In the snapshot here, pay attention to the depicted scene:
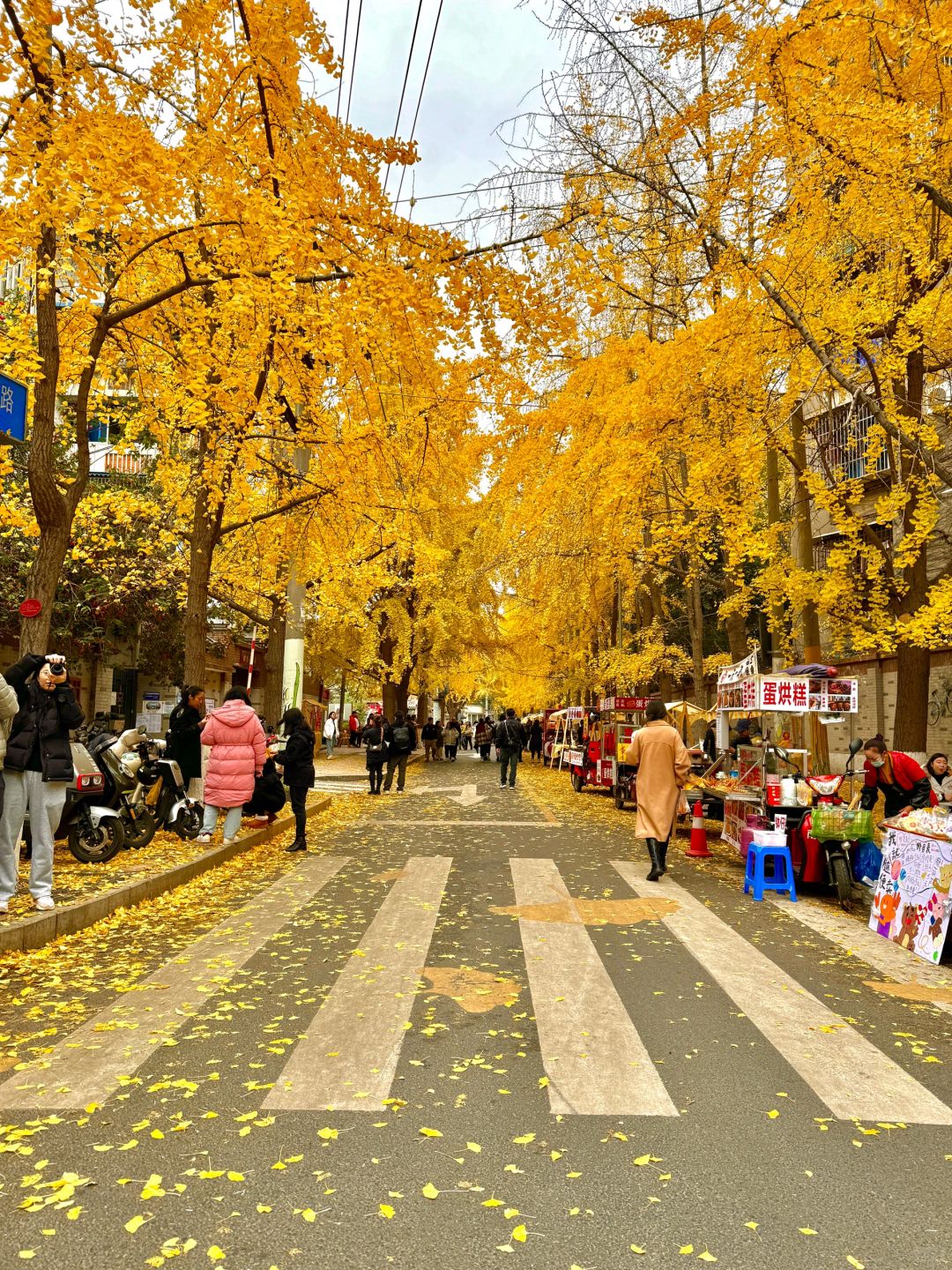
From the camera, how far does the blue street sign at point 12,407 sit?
7109 mm

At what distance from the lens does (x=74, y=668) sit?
96.9 ft

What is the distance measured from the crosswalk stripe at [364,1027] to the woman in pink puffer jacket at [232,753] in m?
3.56

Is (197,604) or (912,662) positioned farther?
(197,604)

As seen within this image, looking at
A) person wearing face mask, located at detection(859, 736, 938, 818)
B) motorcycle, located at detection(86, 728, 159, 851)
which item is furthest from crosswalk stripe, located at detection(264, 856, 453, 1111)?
person wearing face mask, located at detection(859, 736, 938, 818)

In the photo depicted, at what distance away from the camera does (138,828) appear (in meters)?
10.6

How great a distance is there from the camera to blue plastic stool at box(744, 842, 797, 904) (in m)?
9.48

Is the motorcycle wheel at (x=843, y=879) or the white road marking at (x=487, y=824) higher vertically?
the motorcycle wheel at (x=843, y=879)

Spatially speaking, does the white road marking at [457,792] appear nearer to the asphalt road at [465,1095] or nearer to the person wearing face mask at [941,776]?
the person wearing face mask at [941,776]

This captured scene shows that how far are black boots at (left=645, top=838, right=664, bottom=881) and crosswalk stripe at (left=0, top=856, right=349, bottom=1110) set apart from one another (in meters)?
3.98

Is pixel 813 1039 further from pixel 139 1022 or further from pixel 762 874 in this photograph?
pixel 762 874

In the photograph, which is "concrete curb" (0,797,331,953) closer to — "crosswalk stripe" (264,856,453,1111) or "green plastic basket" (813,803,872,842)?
"crosswalk stripe" (264,856,453,1111)

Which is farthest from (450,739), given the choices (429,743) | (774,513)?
(774,513)

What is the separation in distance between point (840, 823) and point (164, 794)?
782 cm

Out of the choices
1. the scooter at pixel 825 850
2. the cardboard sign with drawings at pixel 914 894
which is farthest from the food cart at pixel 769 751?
the cardboard sign with drawings at pixel 914 894
